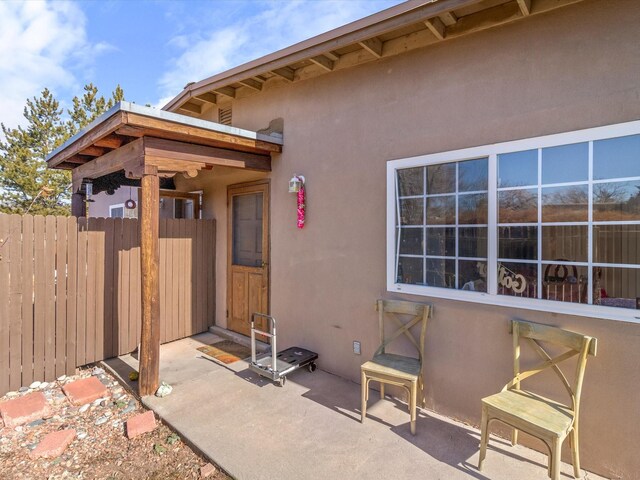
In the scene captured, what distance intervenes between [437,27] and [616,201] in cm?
224

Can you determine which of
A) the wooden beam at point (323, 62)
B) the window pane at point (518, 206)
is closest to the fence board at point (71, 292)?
the wooden beam at point (323, 62)

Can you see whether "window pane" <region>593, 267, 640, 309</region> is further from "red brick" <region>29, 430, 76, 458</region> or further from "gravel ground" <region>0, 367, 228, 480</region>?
"red brick" <region>29, 430, 76, 458</region>

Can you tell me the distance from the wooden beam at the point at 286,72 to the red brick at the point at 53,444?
485cm

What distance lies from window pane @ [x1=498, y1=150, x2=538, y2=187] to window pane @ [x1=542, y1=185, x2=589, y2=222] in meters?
0.17

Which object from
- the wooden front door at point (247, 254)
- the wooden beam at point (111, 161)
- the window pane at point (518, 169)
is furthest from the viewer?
the wooden front door at point (247, 254)

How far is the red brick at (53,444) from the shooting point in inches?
114

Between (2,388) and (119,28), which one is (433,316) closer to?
(2,388)

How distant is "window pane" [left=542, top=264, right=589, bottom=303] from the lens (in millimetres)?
2693

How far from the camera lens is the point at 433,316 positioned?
3.47m

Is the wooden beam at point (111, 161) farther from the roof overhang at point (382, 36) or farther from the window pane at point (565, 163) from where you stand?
the window pane at point (565, 163)

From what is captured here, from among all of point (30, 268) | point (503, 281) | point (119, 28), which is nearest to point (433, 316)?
point (503, 281)

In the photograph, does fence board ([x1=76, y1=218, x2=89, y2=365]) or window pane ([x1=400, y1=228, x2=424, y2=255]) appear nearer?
window pane ([x1=400, y1=228, x2=424, y2=255])

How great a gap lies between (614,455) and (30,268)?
6.35 metres

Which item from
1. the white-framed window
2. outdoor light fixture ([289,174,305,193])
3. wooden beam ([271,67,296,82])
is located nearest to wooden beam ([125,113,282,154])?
outdoor light fixture ([289,174,305,193])
